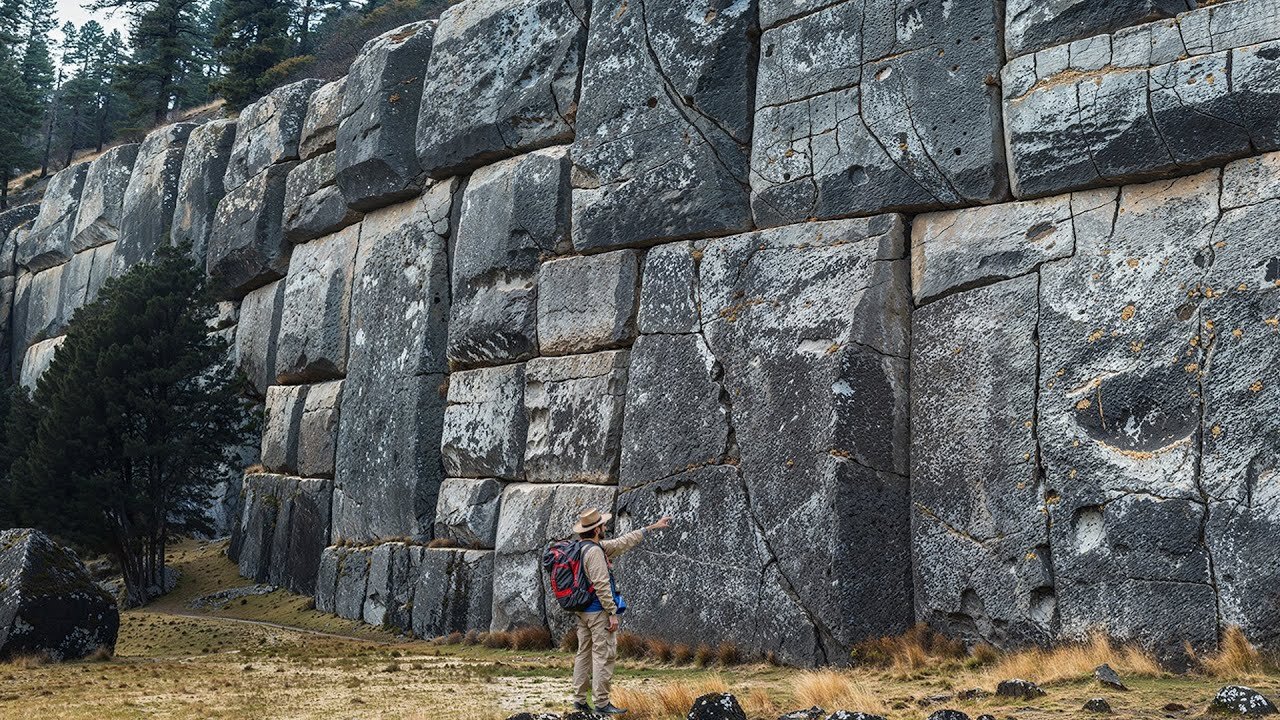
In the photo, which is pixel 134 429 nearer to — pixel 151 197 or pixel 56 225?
pixel 151 197

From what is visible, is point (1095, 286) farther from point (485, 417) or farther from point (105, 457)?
point (105, 457)

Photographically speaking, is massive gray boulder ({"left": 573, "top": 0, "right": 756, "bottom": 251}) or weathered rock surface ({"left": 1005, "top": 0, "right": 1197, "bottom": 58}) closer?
weathered rock surface ({"left": 1005, "top": 0, "right": 1197, "bottom": 58})

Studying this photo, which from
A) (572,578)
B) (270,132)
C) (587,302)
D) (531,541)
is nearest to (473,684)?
(572,578)

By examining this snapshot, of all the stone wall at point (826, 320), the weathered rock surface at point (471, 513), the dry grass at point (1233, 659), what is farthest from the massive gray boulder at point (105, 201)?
the dry grass at point (1233, 659)

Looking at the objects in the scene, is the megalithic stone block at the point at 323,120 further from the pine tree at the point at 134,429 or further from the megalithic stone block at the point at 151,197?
the megalithic stone block at the point at 151,197

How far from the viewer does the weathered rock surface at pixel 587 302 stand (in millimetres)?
17062

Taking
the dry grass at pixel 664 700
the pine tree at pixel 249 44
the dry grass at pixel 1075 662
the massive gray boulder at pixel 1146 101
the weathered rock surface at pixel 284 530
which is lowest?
the dry grass at pixel 664 700

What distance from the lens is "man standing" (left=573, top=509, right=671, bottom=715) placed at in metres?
10.4

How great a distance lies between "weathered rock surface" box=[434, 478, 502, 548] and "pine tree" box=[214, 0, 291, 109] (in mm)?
22840

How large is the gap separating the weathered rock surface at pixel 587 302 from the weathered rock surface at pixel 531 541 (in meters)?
1.85

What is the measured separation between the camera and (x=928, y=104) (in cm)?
1417

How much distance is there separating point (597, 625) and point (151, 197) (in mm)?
26538

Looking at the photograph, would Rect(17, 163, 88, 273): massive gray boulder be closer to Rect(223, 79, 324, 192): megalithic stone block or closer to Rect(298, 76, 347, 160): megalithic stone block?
Rect(223, 79, 324, 192): megalithic stone block

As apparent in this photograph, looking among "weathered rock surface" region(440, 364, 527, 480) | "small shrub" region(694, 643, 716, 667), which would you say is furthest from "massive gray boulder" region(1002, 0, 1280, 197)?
"weathered rock surface" region(440, 364, 527, 480)
